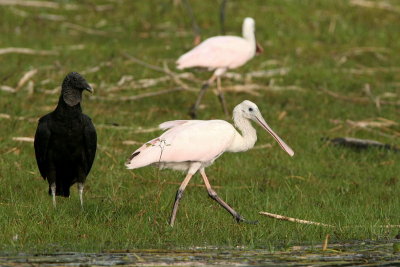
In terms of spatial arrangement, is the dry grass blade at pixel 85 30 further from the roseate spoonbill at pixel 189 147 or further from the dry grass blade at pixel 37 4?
the roseate spoonbill at pixel 189 147

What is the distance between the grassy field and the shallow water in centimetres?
24

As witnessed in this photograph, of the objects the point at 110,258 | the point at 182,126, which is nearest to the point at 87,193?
the point at 182,126

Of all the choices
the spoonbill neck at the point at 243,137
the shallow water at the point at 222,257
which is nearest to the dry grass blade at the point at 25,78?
the spoonbill neck at the point at 243,137

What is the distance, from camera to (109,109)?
13914 mm

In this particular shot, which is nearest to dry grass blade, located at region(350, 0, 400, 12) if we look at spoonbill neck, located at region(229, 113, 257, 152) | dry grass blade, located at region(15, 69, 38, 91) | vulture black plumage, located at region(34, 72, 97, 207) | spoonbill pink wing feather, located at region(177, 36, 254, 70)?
spoonbill pink wing feather, located at region(177, 36, 254, 70)

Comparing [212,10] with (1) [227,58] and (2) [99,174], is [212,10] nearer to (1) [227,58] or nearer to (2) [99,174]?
(1) [227,58]

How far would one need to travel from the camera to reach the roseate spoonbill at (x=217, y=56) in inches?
556

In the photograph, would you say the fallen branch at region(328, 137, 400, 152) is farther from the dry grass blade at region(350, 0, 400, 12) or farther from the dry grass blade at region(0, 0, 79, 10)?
the dry grass blade at region(350, 0, 400, 12)

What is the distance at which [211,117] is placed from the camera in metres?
14.2

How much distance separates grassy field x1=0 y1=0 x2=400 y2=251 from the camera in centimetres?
807

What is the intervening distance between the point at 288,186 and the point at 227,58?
15.0 ft

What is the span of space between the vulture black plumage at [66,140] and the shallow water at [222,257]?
2.06m

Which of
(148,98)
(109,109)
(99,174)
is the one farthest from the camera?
(148,98)

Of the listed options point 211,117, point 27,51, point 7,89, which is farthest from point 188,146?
point 27,51
